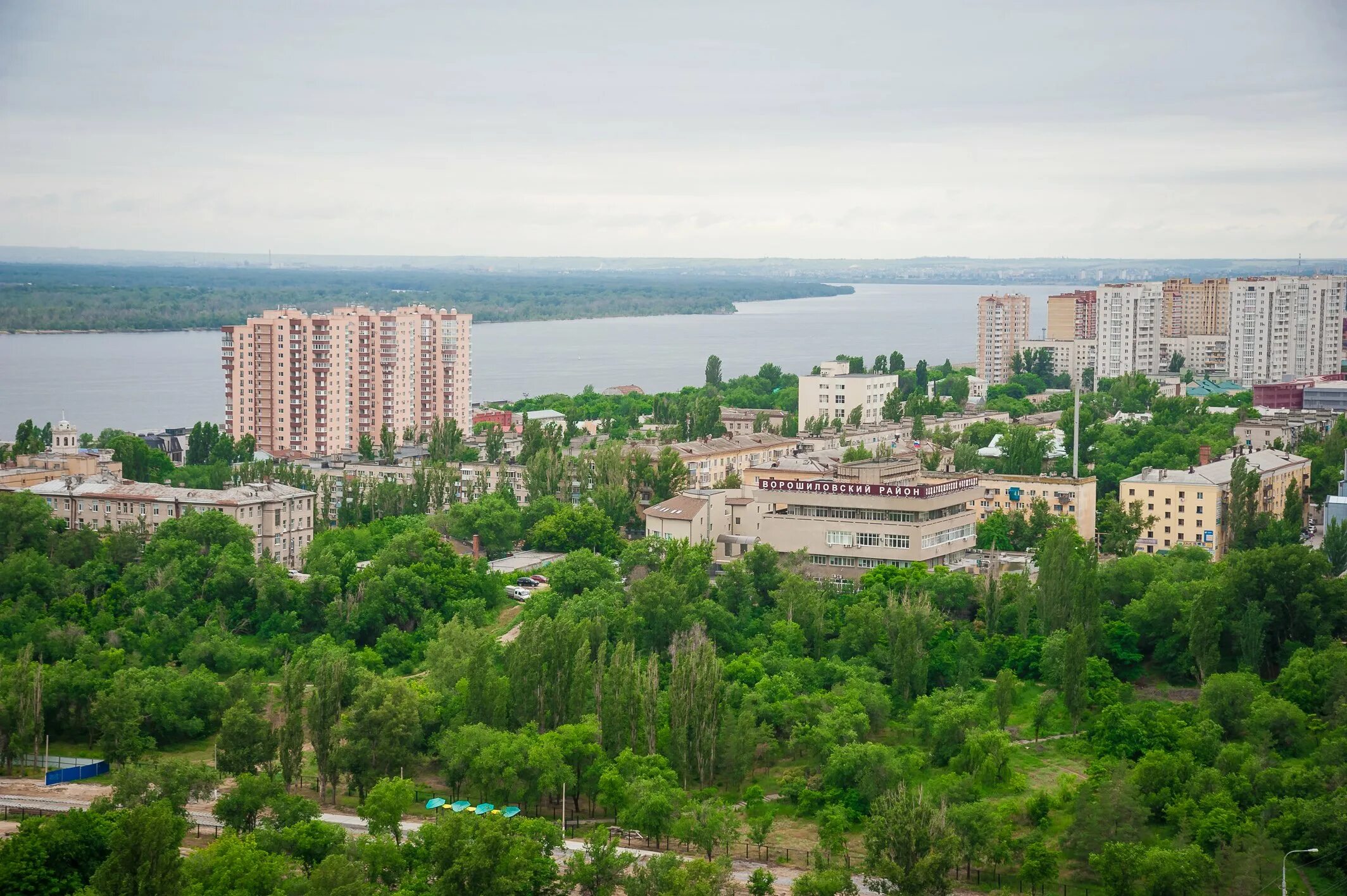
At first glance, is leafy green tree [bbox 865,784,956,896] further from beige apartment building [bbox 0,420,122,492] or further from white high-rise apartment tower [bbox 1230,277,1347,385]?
white high-rise apartment tower [bbox 1230,277,1347,385]

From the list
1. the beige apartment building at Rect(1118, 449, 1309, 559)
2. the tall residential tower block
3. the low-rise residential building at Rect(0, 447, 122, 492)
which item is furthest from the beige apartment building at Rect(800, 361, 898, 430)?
the tall residential tower block

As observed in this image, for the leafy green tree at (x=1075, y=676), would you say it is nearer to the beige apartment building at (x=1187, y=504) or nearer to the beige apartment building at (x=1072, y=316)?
the beige apartment building at (x=1187, y=504)

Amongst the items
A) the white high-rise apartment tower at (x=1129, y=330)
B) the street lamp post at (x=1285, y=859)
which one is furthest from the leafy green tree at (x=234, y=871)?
the white high-rise apartment tower at (x=1129, y=330)

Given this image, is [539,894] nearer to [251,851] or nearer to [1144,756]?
[251,851]

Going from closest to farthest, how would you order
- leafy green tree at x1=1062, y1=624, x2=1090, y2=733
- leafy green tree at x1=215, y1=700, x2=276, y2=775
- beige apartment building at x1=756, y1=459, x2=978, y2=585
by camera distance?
leafy green tree at x1=215, y1=700, x2=276, y2=775, leafy green tree at x1=1062, y1=624, x2=1090, y2=733, beige apartment building at x1=756, y1=459, x2=978, y2=585

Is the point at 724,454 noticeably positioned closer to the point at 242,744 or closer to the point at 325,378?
the point at 325,378

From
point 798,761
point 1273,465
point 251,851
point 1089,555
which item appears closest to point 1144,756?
point 798,761
